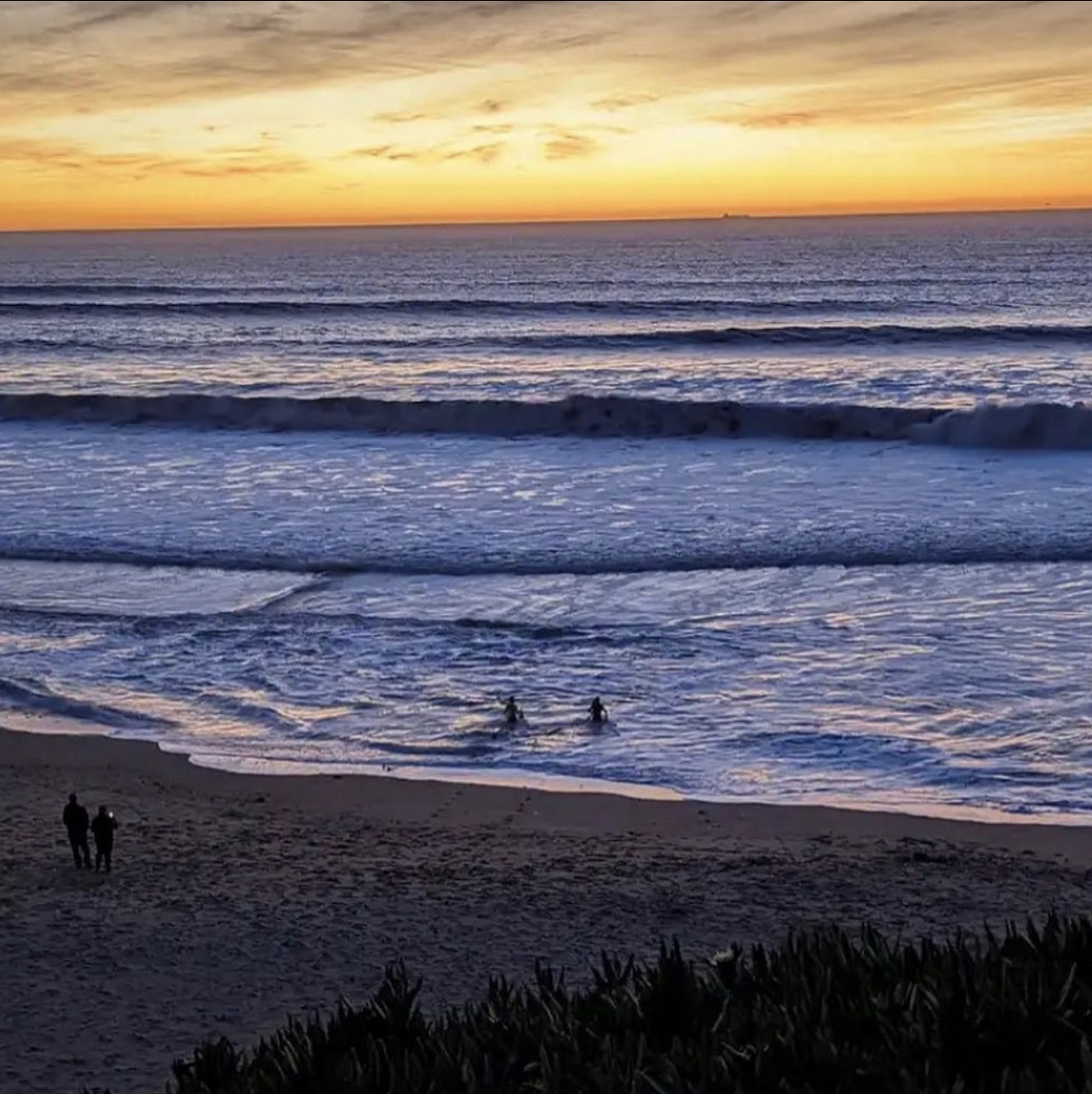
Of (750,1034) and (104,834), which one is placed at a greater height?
(750,1034)

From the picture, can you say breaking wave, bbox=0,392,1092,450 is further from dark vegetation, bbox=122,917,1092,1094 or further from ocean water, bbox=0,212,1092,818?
dark vegetation, bbox=122,917,1092,1094

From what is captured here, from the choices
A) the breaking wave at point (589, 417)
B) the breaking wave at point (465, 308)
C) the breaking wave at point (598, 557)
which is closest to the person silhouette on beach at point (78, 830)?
the breaking wave at point (598, 557)

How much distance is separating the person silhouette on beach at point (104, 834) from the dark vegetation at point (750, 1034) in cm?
431

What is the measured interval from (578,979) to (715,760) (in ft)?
13.5

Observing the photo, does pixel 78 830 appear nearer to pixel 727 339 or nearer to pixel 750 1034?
pixel 750 1034

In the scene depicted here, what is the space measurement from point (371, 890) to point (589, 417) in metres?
26.3

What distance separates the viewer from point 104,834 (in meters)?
9.84

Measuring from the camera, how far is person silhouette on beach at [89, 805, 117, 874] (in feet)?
32.2

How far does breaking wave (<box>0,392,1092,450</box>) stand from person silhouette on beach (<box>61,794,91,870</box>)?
77.3 ft

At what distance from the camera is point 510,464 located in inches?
1147

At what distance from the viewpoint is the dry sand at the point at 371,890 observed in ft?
26.5

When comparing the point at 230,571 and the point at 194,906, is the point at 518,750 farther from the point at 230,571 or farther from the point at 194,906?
the point at 230,571

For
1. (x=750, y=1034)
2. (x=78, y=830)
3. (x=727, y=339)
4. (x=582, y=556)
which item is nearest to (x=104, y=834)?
(x=78, y=830)

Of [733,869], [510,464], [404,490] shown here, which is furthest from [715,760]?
[510,464]
